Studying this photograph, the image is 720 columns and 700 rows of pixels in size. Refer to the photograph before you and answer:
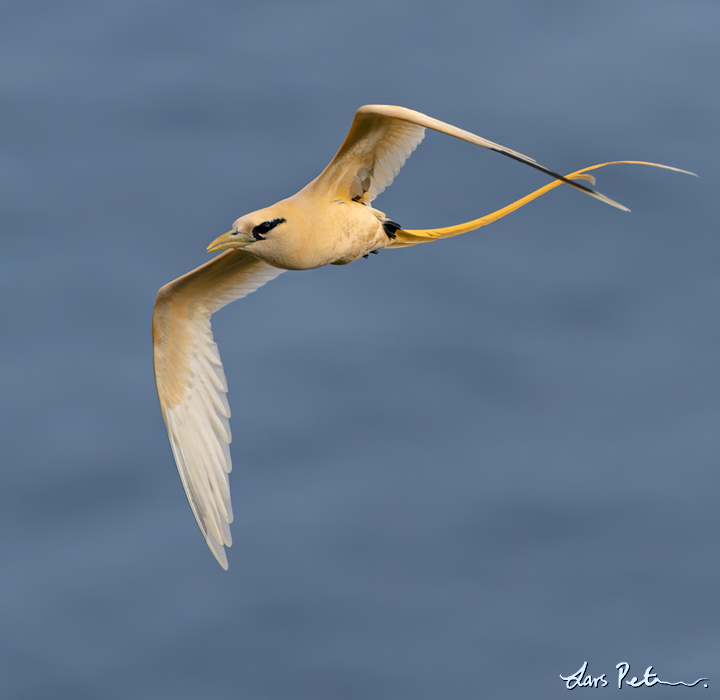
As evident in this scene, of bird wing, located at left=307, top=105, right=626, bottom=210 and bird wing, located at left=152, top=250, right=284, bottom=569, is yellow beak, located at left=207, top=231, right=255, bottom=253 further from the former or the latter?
bird wing, located at left=152, top=250, right=284, bottom=569

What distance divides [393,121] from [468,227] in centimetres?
170

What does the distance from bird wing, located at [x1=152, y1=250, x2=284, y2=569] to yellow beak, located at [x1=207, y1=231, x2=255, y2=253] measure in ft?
10.3

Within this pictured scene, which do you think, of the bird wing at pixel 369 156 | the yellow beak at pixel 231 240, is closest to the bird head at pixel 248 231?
the yellow beak at pixel 231 240

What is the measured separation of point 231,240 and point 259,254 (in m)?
0.34

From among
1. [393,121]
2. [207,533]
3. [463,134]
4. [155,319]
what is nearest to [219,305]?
[155,319]

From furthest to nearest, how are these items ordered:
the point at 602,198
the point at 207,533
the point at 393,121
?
1. the point at 207,533
2. the point at 393,121
3. the point at 602,198

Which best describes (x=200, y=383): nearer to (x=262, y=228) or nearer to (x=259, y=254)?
(x=259, y=254)

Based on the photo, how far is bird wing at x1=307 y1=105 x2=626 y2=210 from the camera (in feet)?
37.9

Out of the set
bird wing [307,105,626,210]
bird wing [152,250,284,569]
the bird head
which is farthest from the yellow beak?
bird wing [152,250,284,569]

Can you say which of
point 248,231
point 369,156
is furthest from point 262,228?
point 369,156

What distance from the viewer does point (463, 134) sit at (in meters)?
10.2

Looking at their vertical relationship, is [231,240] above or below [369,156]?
below

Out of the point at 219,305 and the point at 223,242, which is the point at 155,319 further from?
the point at 223,242

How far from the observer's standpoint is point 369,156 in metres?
12.0
